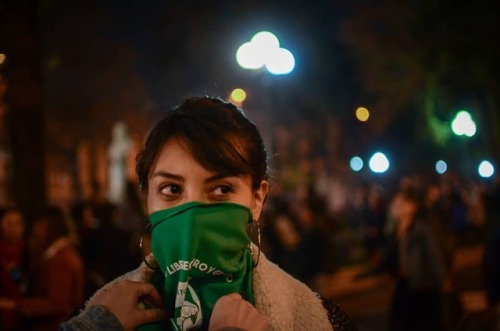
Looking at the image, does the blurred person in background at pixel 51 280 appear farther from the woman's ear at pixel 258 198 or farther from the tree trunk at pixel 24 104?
the woman's ear at pixel 258 198

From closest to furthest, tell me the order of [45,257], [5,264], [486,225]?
1. [45,257]
2. [5,264]
3. [486,225]

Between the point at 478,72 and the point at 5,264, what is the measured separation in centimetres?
1768

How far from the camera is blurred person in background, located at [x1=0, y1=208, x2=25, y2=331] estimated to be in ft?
21.0

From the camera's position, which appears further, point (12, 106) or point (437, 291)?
point (12, 106)

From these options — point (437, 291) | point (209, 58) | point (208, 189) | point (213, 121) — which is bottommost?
point (437, 291)

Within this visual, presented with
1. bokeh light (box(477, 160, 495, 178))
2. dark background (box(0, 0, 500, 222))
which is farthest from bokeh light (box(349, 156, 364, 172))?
bokeh light (box(477, 160, 495, 178))

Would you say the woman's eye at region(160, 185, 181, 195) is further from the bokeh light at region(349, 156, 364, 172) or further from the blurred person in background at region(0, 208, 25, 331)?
the bokeh light at region(349, 156, 364, 172)

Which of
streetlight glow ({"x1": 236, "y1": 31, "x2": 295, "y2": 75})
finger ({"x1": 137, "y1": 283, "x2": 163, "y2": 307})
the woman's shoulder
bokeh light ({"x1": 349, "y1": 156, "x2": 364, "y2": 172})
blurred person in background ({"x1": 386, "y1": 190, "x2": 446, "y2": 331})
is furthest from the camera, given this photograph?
bokeh light ({"x1": 349, "y1": 156, "x2": 364, "y2": 172})

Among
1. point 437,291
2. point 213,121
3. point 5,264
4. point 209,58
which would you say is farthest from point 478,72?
point 213,121

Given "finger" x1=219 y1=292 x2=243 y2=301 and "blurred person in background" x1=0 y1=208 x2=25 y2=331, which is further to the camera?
"blurred person in background" x1=0 y1=208 x2=25 y2=331

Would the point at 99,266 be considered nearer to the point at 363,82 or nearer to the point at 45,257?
the point at 45,257

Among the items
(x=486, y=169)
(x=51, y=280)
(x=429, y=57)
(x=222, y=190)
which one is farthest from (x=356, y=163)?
(x=222, y=190)

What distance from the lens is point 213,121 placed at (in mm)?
2359

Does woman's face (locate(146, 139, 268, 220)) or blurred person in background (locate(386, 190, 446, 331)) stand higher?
woman's face (locate(146, 139, 268, 220))
